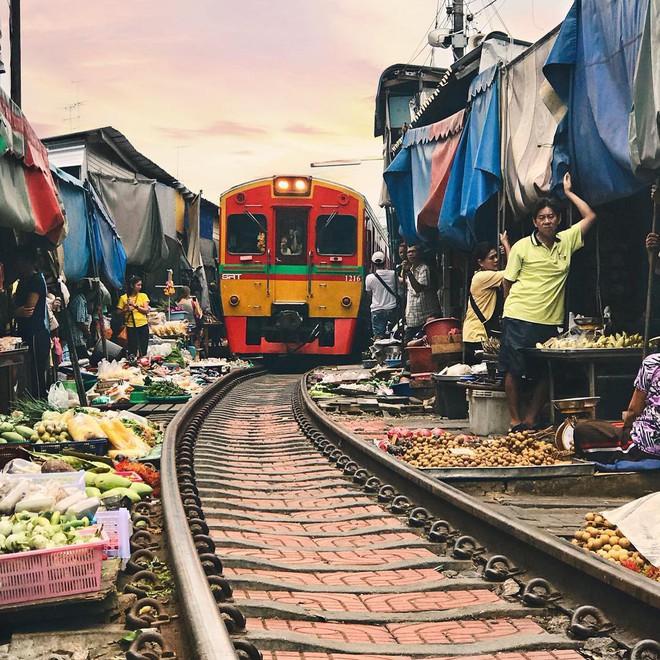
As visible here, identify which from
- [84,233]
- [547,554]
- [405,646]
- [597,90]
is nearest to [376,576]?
[547,554]

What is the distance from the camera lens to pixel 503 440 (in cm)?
757

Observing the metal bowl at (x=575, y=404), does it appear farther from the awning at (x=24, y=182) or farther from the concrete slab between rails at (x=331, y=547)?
the awning at (x=24, y=182)

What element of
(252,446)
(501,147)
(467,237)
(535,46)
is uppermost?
(535,46)

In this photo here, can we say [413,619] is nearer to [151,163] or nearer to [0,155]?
[0,155]

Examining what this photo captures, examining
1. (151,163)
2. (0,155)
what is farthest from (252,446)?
(151,163)

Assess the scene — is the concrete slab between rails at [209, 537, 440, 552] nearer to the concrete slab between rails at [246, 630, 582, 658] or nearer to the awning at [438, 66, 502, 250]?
the concrete slab between rails at [246, 630, 582, 658]

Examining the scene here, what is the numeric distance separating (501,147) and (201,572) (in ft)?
22.2

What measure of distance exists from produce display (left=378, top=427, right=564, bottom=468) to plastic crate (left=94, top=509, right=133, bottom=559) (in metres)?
3.03

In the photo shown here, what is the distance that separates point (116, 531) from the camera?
4.25 metres

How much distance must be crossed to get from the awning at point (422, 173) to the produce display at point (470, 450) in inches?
164

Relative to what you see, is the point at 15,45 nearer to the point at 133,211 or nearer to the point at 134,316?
the point at 134,316

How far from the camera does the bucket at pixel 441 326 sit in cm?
1155

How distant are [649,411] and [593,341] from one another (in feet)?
6.24

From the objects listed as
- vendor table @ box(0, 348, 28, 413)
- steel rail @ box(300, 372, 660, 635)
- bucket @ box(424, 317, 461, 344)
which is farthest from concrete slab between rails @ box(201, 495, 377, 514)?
bucket @ box(424, 317, 461, 344)
